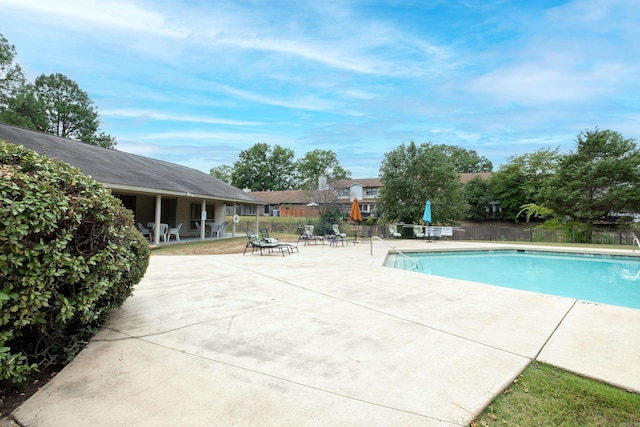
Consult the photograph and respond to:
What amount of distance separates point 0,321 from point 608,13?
14733mm

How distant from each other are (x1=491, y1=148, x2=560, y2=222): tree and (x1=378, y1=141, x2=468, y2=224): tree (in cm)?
1655

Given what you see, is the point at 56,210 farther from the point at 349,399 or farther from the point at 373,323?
the point at 373,323

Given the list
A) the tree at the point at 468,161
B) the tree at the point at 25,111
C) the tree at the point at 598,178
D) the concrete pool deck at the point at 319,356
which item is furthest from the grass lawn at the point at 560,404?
the tree at the point at 468,161

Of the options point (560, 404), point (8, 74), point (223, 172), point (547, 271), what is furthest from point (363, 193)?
point (560, 404)

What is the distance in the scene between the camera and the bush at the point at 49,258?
231cm

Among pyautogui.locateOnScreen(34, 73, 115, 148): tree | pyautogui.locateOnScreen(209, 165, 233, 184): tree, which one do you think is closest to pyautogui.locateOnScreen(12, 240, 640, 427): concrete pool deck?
pyautogui.locateOnScreen(34, 73, 115, 148): tree

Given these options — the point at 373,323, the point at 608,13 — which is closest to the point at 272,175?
the point at 608,13

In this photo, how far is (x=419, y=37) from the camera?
1388 centimetres

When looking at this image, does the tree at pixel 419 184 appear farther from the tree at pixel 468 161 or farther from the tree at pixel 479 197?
the tree at pixel 468 161

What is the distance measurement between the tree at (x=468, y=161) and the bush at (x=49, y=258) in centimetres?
5848

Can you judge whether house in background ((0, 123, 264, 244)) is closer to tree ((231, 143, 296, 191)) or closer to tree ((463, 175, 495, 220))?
tree ((463, 175, 495, 220))

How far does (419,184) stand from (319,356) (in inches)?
835

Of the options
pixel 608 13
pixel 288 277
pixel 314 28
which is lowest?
pixel 288 277

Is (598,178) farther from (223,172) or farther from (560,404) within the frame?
(223,172)
